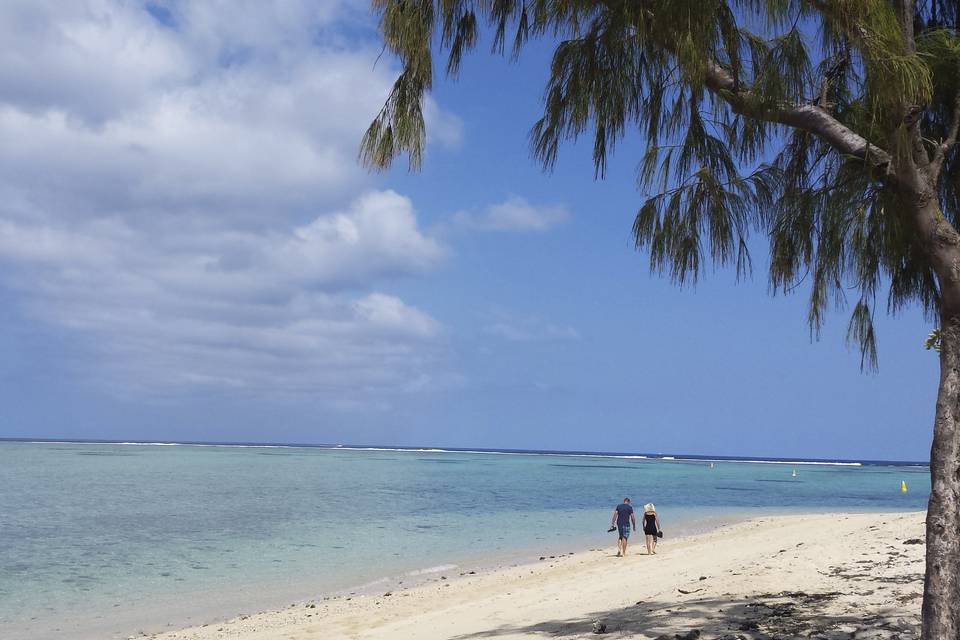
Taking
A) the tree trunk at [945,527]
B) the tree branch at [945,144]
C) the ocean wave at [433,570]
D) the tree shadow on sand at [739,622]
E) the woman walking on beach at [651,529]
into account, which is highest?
the tree branch at [945,144]

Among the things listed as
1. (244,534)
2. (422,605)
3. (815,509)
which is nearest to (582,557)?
(422,605)

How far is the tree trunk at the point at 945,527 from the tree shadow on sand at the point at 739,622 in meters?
2.05

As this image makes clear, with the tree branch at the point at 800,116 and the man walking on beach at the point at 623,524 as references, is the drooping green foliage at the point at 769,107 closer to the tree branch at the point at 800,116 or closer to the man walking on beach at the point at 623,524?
the tree branch at the point at 800,116

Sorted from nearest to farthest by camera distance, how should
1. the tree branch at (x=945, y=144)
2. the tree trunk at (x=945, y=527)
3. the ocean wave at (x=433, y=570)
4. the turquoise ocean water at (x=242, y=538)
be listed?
the tree trunk at (x=945, y=527)
the tree branch at (x=945, y=144)
the turquoise ocean water at (x=242, y=538)
the ocean wave at (x=433, y=570)

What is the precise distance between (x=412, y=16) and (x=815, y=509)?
134ft

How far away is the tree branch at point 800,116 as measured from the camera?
5.36 metres

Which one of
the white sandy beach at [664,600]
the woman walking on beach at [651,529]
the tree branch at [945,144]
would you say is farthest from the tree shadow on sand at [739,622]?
the woman walking on beach at [651,529]

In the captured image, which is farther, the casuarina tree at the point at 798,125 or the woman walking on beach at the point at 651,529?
the woman walking on beach at the point at 651,529

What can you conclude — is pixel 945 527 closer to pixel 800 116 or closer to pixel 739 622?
pixel 800 116

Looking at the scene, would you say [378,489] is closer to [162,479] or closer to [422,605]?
[162,479]

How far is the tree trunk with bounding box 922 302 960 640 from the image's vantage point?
466 centimetres

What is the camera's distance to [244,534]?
26406mm

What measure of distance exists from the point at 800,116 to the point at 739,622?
491 centimetres

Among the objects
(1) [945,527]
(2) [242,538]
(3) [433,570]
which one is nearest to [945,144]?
(1) [945,527]
